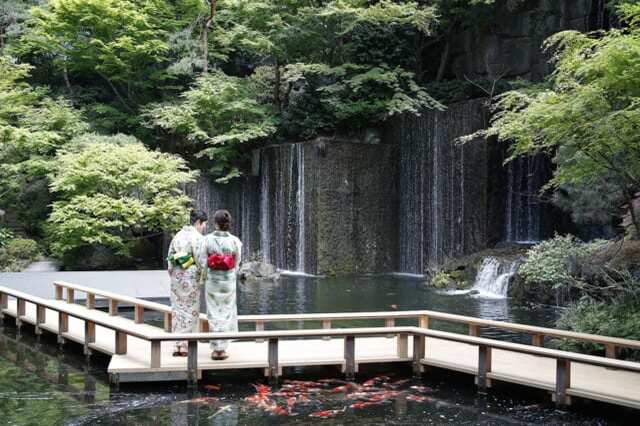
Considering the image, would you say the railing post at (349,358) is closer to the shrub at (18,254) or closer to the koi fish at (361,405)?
the koi fish at (361,405)

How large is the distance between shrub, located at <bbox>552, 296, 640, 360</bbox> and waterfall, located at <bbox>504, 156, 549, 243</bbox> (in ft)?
36.4

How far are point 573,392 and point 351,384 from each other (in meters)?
2.38

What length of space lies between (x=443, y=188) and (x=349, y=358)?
1490 cm

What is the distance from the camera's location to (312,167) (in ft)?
74.5

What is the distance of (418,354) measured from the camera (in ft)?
27.4

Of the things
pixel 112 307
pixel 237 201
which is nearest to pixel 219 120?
pixel 237 201

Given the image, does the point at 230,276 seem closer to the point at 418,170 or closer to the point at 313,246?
the point at 313,246

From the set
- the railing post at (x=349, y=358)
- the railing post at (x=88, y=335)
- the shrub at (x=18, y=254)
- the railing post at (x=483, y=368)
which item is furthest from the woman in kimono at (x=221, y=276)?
the shrub at (x=18, y=254)

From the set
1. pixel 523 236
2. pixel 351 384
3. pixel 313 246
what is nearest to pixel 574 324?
pixel 351 384

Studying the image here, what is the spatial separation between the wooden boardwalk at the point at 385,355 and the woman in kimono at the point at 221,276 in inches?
8.3

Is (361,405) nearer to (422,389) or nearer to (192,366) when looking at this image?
(422,389)

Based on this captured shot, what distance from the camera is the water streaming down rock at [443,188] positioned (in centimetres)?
2127

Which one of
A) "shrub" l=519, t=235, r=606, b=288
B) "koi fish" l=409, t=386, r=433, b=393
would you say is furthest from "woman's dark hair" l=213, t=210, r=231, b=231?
"shrub" l=519, t=235, r=606, b=288

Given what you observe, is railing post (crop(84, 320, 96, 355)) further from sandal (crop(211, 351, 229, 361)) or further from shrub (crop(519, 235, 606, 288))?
shrub (crop(519, 235, 606, 288))
